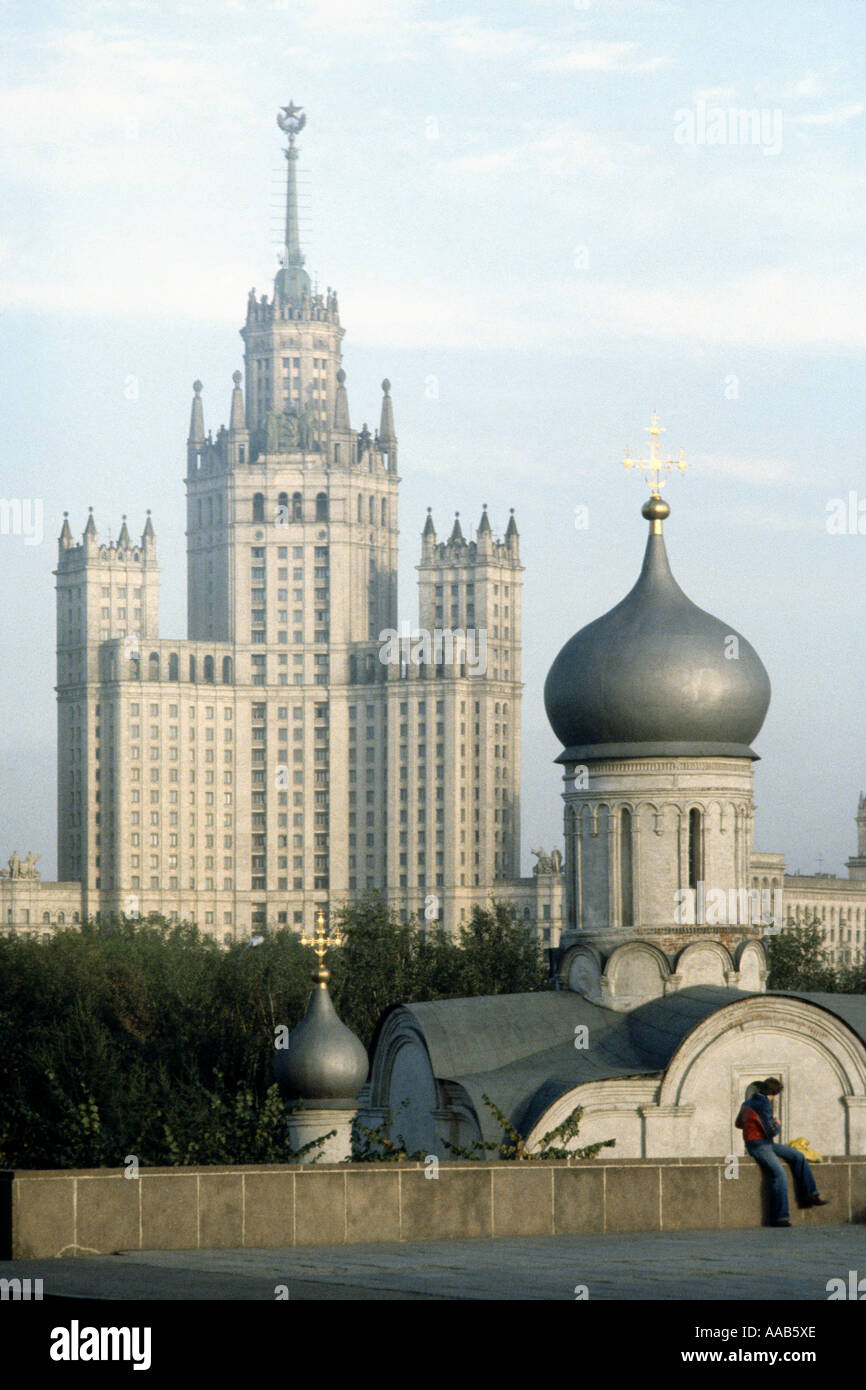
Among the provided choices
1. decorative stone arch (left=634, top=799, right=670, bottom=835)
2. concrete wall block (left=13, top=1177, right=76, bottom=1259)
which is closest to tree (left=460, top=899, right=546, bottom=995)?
decorative stone arch (left=634, top=799, right=670, bottom=835)

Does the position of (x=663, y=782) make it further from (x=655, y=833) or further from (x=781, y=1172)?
(x=781, y=1172)

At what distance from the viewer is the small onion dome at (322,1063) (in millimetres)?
30781

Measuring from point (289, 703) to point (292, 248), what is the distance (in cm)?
3635

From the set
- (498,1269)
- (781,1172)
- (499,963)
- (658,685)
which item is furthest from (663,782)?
(499,963)

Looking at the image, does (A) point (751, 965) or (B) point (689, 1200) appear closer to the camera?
(B) point (689, 1200)

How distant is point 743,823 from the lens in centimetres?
3450

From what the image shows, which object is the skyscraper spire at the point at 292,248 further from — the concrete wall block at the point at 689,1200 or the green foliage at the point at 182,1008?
the concrete wall block at the point at 689,1200

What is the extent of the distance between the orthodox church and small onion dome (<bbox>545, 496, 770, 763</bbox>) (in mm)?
29

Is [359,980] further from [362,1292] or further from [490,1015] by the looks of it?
[362,1292]

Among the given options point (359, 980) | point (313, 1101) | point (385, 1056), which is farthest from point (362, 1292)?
point (359, 980)

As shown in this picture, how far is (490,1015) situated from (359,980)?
29.4 m

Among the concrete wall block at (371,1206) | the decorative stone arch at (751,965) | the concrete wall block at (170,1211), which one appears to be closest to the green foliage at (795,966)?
the decorative stone arch at (751,965)

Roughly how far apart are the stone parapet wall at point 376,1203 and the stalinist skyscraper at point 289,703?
134393 mm

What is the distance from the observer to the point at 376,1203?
17547mm
